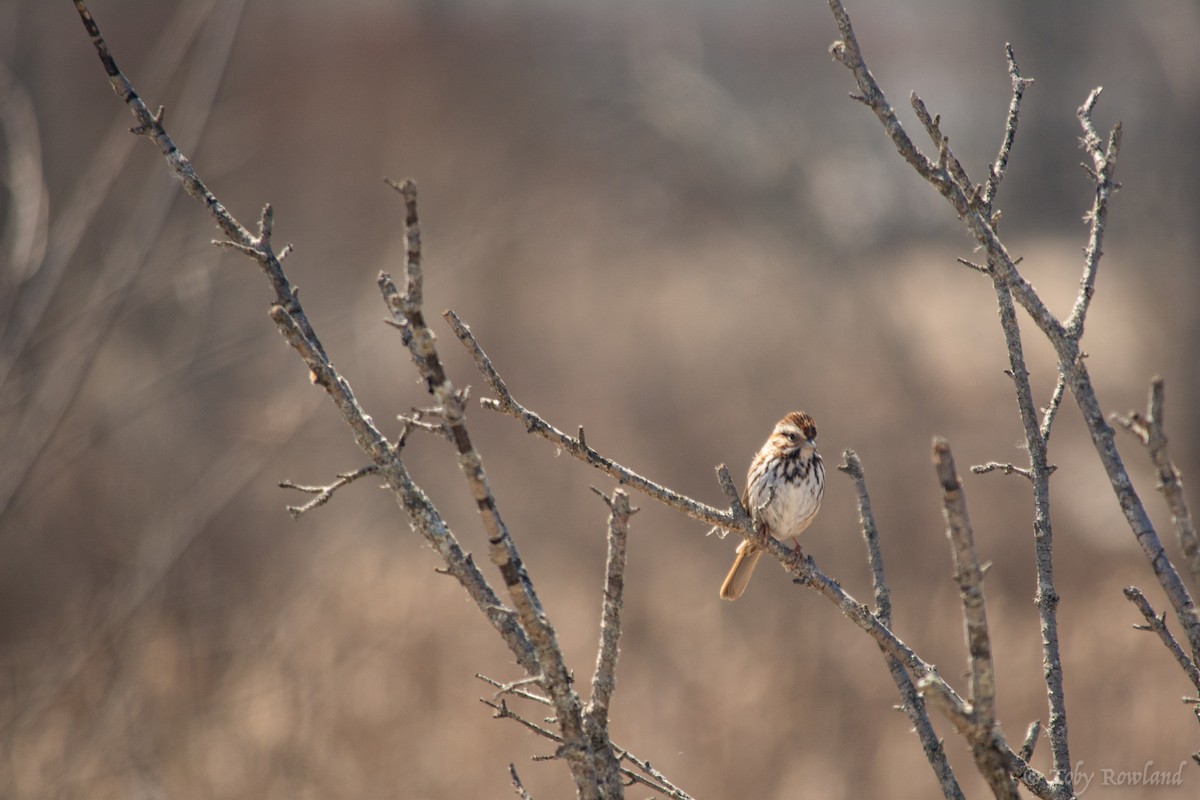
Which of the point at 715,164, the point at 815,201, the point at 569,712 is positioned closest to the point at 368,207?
the point at 715,164

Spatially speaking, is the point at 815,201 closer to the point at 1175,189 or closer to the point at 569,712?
the point at 1175,189

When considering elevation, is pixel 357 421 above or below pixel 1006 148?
below

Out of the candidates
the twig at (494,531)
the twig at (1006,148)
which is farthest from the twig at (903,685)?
the twig at (494,531)

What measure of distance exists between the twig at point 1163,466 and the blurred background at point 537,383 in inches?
152

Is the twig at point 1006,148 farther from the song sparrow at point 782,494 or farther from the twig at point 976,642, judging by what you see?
the song sparrow at point 782,494

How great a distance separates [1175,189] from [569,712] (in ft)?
44.5

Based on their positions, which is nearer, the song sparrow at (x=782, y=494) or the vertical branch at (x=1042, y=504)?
the vertical branch at (x=1042, y=504)

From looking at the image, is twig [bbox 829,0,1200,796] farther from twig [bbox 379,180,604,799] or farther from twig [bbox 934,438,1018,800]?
twig [bbox 379,180,604,799]

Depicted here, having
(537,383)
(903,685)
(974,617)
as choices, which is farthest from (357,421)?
(537,383)

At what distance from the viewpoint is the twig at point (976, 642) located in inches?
57.3

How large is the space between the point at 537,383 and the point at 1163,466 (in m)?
10.7

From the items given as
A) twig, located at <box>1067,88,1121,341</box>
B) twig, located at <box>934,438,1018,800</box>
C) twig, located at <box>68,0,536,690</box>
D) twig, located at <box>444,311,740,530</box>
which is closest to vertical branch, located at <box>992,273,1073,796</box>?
twig, located at <box>1067,88,1121,341</box>

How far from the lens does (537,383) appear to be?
12.1 meters

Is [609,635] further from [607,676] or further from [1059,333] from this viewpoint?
[1059,333]
